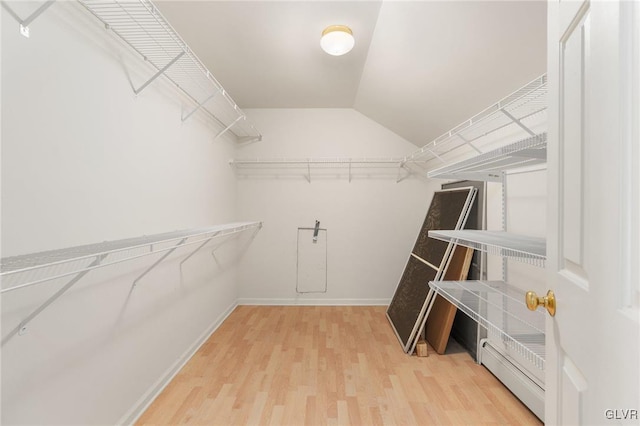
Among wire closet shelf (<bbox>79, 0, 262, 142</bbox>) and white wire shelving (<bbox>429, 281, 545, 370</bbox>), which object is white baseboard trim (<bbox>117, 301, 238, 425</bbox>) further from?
white wire shelving (<bbox>429, 281, 545, 370</bbox>)

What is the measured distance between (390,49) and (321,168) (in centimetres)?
168

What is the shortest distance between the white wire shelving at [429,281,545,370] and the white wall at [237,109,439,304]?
5.29 feet

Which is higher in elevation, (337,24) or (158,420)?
(337,24)

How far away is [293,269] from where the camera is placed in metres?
3.66

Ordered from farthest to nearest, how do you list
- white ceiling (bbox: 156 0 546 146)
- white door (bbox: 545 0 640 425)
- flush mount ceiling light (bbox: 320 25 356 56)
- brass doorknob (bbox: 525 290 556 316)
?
flush mount ceiling light (bbox: 320 25 356 56) < white ceiling (bbox: 156 0 546 146) < brass doorknob (bbox: 525 290 556 316) < white door (bbox: 545 0 640 425)

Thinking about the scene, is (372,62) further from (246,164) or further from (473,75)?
(246,164)

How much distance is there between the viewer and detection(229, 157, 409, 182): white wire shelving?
356 centimetres

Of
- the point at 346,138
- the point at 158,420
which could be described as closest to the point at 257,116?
the point at 346,138

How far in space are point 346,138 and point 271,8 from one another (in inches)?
74.8

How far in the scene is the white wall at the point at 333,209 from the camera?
3604 mm

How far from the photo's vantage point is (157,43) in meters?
1.55

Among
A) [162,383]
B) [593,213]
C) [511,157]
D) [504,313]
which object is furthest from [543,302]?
[162,383]

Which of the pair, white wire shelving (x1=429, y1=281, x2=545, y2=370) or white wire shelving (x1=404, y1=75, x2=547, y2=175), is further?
white wire shelving (x1=404, y1=75, x2=547, y2=175)

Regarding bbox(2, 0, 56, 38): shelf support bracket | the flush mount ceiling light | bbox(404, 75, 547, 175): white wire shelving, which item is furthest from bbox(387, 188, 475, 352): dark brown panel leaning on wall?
bbox(2, 0, 56, 38): shelf support bracket
